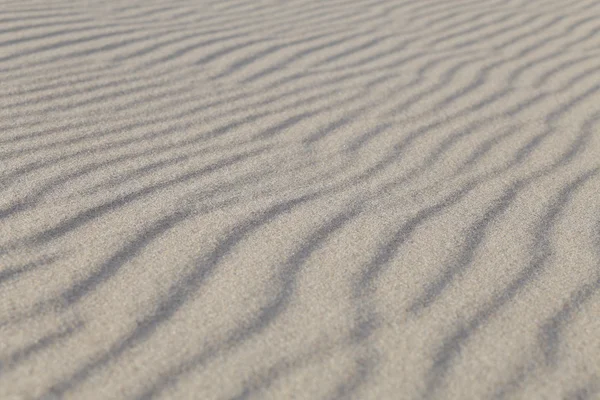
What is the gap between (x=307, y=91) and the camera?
3.65 meters

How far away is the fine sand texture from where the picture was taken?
1.81 metres

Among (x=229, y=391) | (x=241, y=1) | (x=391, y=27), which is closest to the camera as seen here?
(x=229, y=391)

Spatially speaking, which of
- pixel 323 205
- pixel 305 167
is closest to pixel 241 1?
pixel 305 167

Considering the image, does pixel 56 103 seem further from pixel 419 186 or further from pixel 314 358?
pixel 314 358

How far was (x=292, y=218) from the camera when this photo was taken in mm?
2426

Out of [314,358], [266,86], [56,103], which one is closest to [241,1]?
[266,86]

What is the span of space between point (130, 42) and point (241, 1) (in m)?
1.11

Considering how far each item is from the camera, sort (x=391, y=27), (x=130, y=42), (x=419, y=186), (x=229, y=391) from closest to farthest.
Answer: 1. (x=229, y=391)
2. (x=419, y=186)
3. (x=130, y=42)
4. (x=391, y=27)

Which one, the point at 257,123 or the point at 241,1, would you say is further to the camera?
the point at 241,1

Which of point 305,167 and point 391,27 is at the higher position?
point 391,27

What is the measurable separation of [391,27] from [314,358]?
325cm

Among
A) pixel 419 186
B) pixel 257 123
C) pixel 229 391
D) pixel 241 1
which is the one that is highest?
pixel 241 1

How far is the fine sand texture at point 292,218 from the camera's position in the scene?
5.95 feet

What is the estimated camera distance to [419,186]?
2.70 meters
